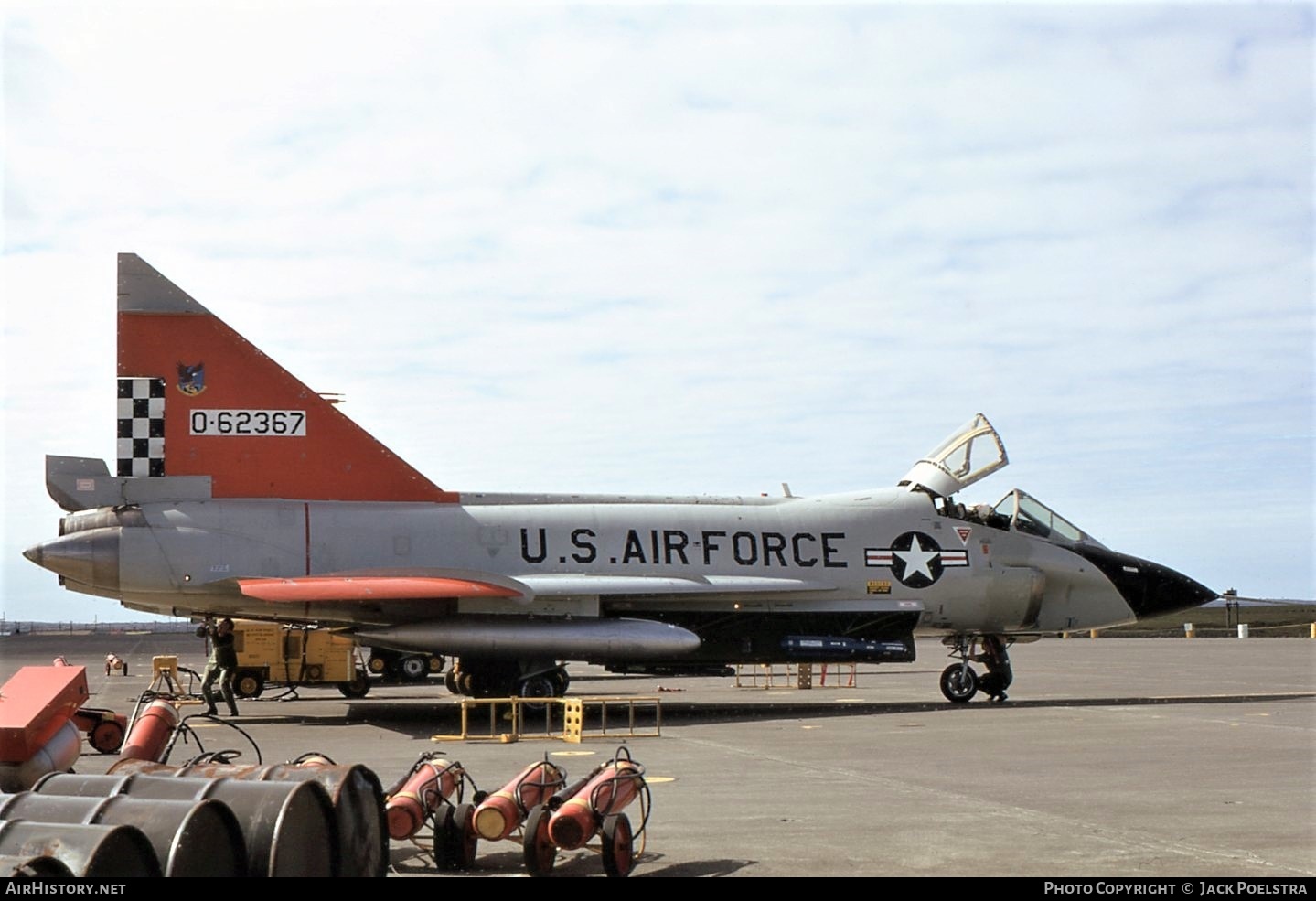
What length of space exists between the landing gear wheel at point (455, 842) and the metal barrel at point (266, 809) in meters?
1.42

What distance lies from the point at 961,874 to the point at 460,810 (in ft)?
9.09

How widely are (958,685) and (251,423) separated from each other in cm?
1076

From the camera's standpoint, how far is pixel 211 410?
17250 millimetres

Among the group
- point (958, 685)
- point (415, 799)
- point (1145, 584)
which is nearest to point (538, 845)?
point (415, 799)

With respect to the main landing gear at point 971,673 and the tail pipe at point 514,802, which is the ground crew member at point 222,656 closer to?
the main landing gear at point 971,673

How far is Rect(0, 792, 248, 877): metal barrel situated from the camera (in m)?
5.35

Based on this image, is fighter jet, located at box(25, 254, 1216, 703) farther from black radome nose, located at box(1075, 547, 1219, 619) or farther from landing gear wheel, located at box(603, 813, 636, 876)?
landing gear wheel, located at box(603, 813, 636, 876)

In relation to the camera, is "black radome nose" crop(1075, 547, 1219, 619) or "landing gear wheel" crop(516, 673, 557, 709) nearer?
"landing gear wheel" crop(516, 673, 557, 709)

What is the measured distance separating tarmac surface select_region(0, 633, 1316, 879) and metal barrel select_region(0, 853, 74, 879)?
2.86 m

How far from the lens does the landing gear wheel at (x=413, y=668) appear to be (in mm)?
26984

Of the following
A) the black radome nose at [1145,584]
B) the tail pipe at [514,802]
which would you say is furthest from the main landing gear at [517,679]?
the tail pipe at [514,802]

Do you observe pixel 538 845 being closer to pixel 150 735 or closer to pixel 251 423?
pixel 150 735

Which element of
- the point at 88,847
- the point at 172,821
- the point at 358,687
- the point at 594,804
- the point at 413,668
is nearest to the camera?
the point at 88,847

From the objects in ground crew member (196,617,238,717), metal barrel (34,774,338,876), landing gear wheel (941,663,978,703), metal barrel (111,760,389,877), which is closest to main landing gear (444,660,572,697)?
ground crew member (196,617,238,717)
